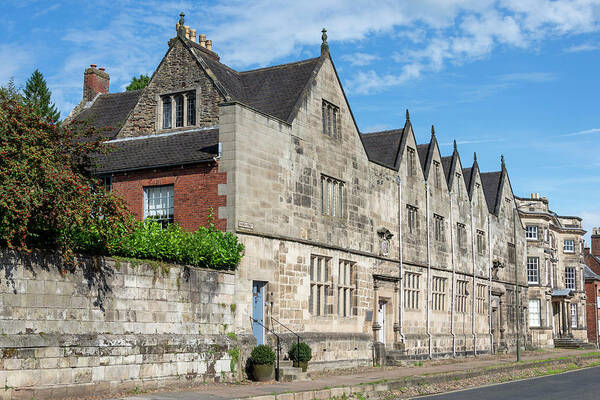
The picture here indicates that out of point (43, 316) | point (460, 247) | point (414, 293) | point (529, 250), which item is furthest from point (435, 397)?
point (529, 250)

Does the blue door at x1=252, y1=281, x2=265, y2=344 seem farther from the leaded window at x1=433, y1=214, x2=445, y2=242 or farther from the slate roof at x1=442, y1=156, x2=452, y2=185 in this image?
the slate roof at x1=442, y1=156, x2=452, y2=185

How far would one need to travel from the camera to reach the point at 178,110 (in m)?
25.3

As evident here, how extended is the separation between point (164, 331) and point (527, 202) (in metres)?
45.9

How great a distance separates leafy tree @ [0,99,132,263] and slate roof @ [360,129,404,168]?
747 inches

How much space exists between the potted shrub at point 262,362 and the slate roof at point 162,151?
Result: 5.98 meters

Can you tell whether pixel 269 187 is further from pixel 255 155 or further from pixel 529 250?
pixel 529 250

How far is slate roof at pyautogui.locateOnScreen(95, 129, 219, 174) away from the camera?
74.7ft

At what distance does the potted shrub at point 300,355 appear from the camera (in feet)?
73.7

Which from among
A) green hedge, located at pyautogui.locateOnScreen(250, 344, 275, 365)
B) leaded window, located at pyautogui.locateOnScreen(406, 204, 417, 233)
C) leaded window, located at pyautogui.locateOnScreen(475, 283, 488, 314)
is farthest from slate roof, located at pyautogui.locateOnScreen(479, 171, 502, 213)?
green hedge, located at pyautogui.locateOnScreen(250, 344, 275, 365)

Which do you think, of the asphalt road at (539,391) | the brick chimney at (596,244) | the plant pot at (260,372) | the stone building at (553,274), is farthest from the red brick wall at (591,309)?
the plant pot at (260,372)

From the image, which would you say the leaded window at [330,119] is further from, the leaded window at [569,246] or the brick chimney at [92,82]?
the leaded window at [569,246]

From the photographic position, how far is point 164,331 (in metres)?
18.2

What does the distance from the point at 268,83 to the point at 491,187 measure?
2672 cm

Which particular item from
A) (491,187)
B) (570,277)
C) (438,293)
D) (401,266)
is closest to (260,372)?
(401,266)
